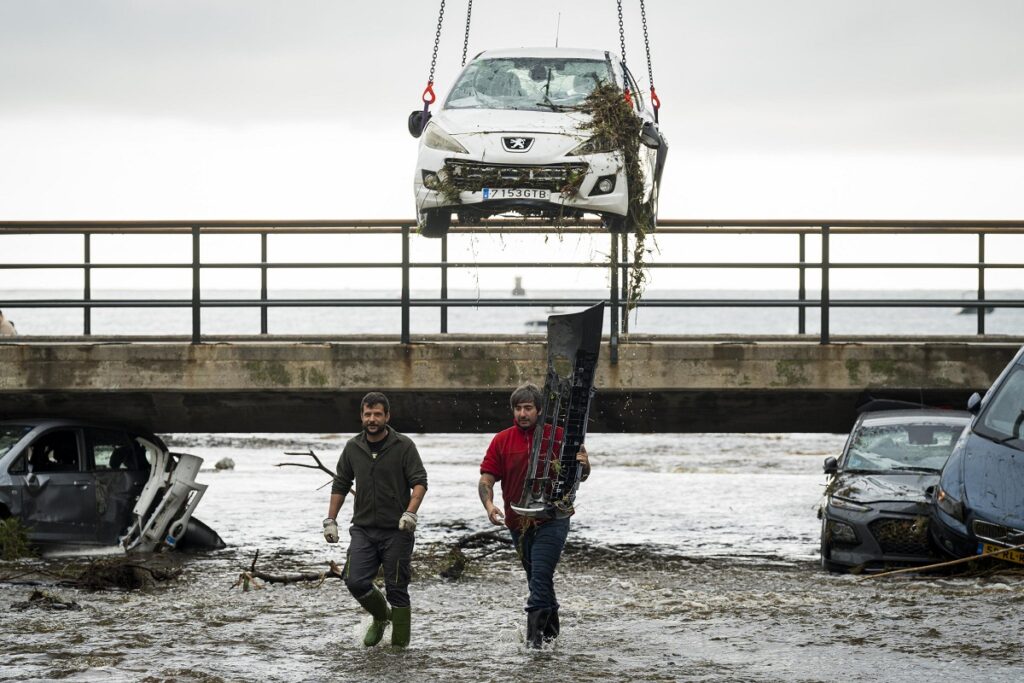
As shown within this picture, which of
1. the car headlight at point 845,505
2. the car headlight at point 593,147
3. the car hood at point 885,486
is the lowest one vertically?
the car headlight at point 845,505

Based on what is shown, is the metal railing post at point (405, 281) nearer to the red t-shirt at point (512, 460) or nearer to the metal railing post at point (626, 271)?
the metal railing post at point (626, 271)

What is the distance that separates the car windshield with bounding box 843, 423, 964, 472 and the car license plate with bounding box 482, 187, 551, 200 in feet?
13.0

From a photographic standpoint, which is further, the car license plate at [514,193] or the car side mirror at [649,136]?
the car side mirror at [649,136]

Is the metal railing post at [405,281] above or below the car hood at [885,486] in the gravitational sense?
above

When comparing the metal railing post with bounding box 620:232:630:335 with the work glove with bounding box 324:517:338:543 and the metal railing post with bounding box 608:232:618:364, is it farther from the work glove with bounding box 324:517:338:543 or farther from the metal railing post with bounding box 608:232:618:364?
the work glove with bounding box 324:517:338:543

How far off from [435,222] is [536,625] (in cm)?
508

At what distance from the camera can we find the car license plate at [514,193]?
11.5 metres

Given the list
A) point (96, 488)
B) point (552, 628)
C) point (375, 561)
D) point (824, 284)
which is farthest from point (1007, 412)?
point (96, 488)

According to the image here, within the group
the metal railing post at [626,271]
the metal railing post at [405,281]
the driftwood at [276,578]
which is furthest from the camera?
the metal railing post at [626,271]

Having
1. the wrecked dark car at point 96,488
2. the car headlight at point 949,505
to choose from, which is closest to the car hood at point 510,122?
the car headlight at point 949,505

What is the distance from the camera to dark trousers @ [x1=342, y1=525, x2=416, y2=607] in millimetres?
8250

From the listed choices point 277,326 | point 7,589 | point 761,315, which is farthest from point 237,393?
point 761,315

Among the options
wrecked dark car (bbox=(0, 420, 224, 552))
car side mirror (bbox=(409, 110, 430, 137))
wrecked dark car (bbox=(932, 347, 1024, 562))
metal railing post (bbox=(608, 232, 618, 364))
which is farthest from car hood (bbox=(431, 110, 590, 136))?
wrecked dark car (bbox=(0, 420, 224, 552))

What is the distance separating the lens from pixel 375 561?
329 inches
